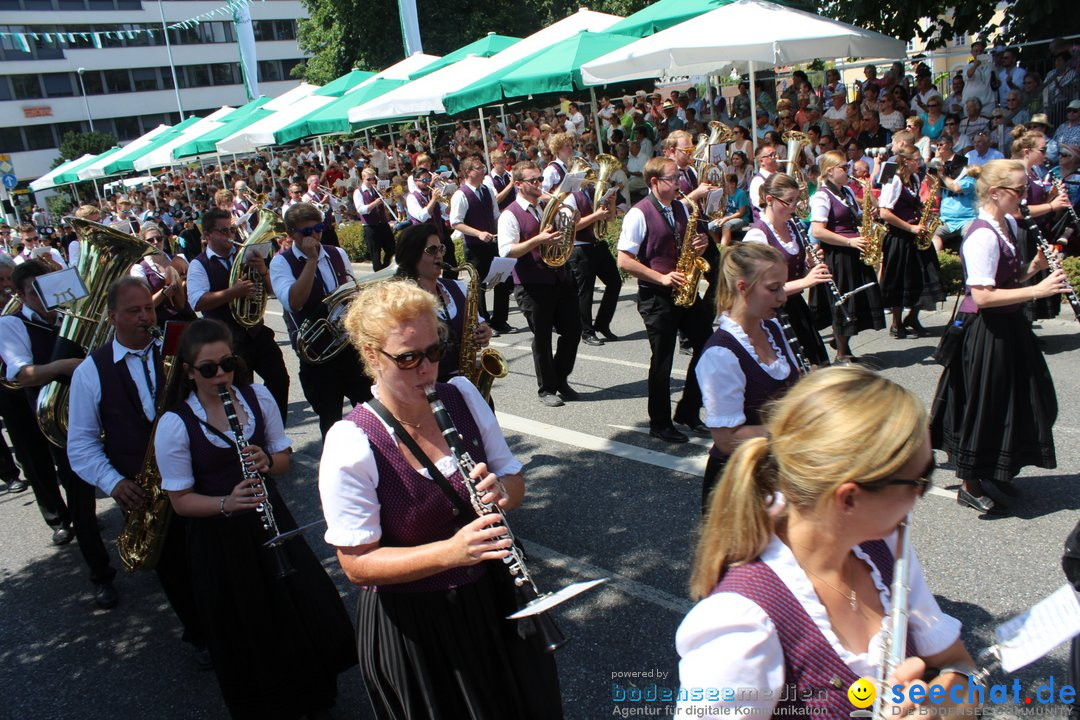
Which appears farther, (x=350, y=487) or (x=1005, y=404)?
(x=1005, y=404)

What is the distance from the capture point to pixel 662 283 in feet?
19.8

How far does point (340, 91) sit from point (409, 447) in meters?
21.1

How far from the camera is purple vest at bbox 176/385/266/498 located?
11.0ft

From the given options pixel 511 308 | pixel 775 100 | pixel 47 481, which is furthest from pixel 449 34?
pixel 47 481

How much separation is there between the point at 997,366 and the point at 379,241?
38.0ft

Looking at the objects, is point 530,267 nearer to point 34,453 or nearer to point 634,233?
point 634,233

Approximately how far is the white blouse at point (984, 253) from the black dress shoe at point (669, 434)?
223 cm

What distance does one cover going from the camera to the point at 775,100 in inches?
621

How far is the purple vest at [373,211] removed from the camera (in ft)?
46.1

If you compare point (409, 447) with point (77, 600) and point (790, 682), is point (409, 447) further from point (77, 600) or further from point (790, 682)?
point (77, 600)

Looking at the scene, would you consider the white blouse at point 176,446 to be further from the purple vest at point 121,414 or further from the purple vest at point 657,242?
the purple vest at point 657,242

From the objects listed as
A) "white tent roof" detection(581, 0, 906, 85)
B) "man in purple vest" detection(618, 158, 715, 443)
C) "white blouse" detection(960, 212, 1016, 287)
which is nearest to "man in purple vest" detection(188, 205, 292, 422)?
"man in purple vest" detection(618, 158, 715, 443)

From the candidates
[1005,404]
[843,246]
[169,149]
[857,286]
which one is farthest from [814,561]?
[169,149]

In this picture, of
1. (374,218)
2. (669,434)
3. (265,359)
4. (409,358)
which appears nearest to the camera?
(409,358)
